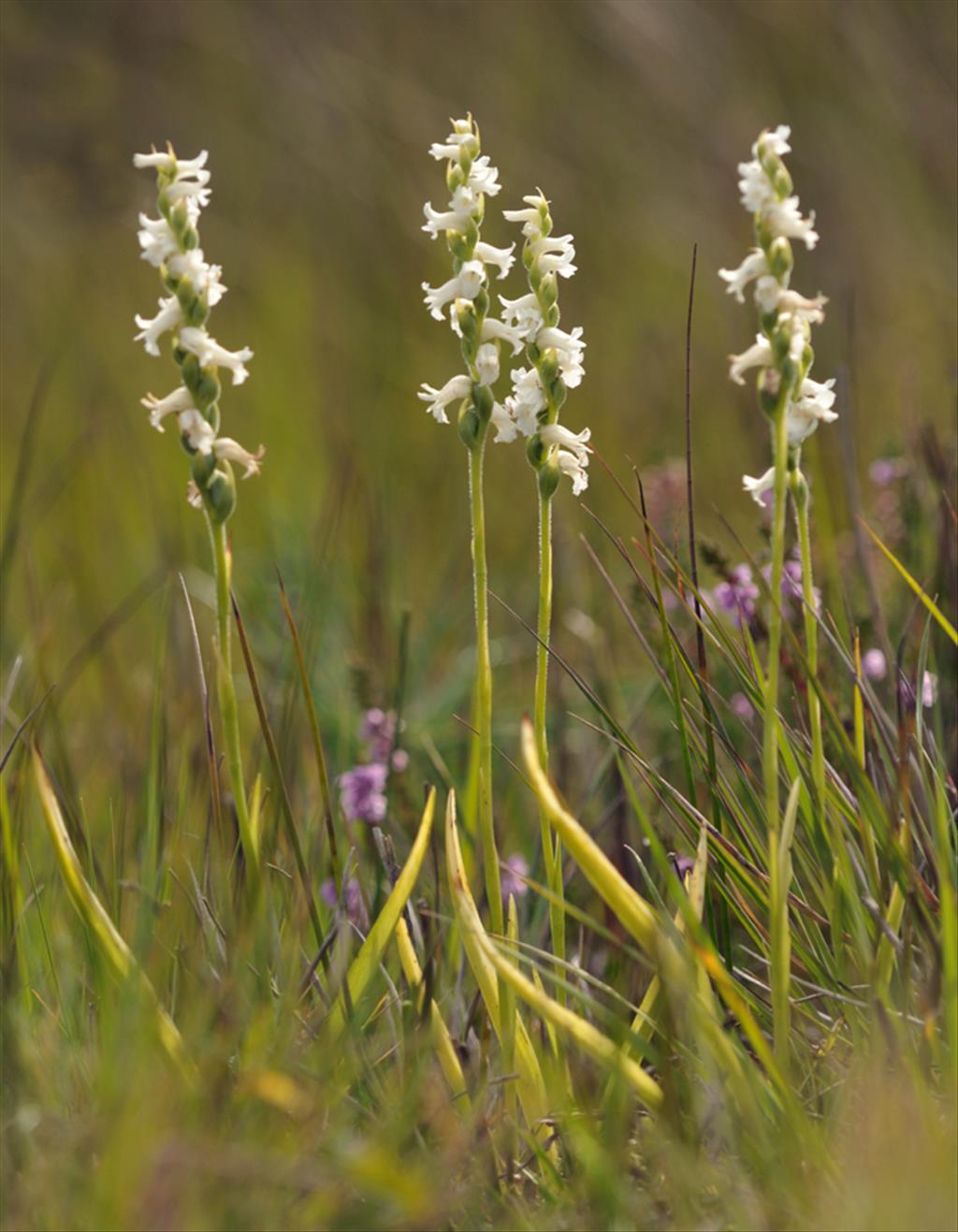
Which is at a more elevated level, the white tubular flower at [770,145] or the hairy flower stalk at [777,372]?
the white tubular flower at [770,145]

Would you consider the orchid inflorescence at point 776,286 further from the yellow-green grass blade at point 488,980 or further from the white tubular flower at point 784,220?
the yellow-green grass blade at point 488,980

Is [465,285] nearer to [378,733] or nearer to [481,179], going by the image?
[481,179]

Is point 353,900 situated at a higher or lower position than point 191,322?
lower

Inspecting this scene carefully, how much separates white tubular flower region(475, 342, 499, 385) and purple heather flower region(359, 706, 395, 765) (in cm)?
87

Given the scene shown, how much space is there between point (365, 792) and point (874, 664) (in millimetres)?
794

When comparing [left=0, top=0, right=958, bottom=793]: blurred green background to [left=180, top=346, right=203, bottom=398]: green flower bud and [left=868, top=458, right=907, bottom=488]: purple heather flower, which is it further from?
[left=180, top=346, right=203, bottom=398]: green flower bud

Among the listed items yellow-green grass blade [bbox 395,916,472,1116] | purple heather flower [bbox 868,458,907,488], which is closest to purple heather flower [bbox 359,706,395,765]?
yellow-green grass blade [bbox 395,916,472,1116]

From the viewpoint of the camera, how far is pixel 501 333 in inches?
50.3

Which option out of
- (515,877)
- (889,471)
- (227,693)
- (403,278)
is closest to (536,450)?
(227,693)

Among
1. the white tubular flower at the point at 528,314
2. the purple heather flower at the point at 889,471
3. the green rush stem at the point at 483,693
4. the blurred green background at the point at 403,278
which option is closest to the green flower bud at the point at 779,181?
the white tubular flower at the point at 528,314

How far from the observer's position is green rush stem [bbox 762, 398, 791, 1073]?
1.14 meters

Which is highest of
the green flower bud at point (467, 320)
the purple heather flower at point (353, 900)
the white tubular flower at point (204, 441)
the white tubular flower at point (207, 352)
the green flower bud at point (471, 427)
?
the green flower bud at point (467, 320)

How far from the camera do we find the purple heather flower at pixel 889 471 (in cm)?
245

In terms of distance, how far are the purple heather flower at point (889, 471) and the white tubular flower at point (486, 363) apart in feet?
4.42
